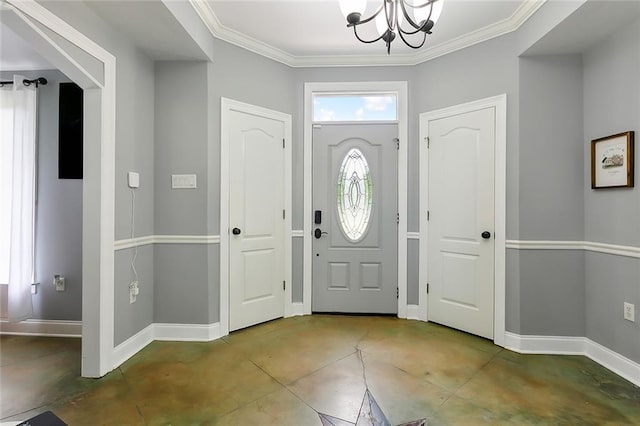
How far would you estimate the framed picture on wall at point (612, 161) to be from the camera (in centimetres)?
217

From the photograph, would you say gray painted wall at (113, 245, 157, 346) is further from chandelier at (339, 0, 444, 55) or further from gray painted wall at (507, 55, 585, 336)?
gray painted wall at (507, 55, 585, 336)

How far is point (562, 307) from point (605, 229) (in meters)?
0.72

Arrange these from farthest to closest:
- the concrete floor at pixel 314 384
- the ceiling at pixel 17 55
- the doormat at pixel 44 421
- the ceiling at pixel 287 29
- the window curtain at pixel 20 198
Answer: the window curtain at pixel 20 198 < the ceiling at pixel 17 55 < the ceiling at pixel 287 29 < the concrete floor at pixel 314 384 < the doormat at pixel 44 421

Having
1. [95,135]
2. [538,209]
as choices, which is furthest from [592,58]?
[95,135]

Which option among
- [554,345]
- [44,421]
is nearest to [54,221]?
[44,421]

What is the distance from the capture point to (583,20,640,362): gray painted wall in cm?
215

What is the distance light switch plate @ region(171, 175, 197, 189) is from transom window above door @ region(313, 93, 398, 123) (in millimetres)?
1443

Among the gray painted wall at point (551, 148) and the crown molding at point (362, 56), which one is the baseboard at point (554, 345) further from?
the crown molding at point (362, 56)

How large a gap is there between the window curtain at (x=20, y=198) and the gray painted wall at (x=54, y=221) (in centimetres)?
7

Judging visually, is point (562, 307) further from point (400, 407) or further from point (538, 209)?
point (400, 407)

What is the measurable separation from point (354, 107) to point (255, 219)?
1.64 metres

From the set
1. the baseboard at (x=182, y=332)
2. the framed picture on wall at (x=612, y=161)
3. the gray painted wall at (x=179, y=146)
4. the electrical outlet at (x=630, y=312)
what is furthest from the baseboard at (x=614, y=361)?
the gray painted wall at (x=179, y=146)

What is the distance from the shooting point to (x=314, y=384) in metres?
2.07

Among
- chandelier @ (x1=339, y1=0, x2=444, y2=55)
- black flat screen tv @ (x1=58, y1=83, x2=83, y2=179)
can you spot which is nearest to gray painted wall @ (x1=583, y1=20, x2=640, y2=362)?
chandelier @ (x1=339, y1=0, x2=444, y2=55)
